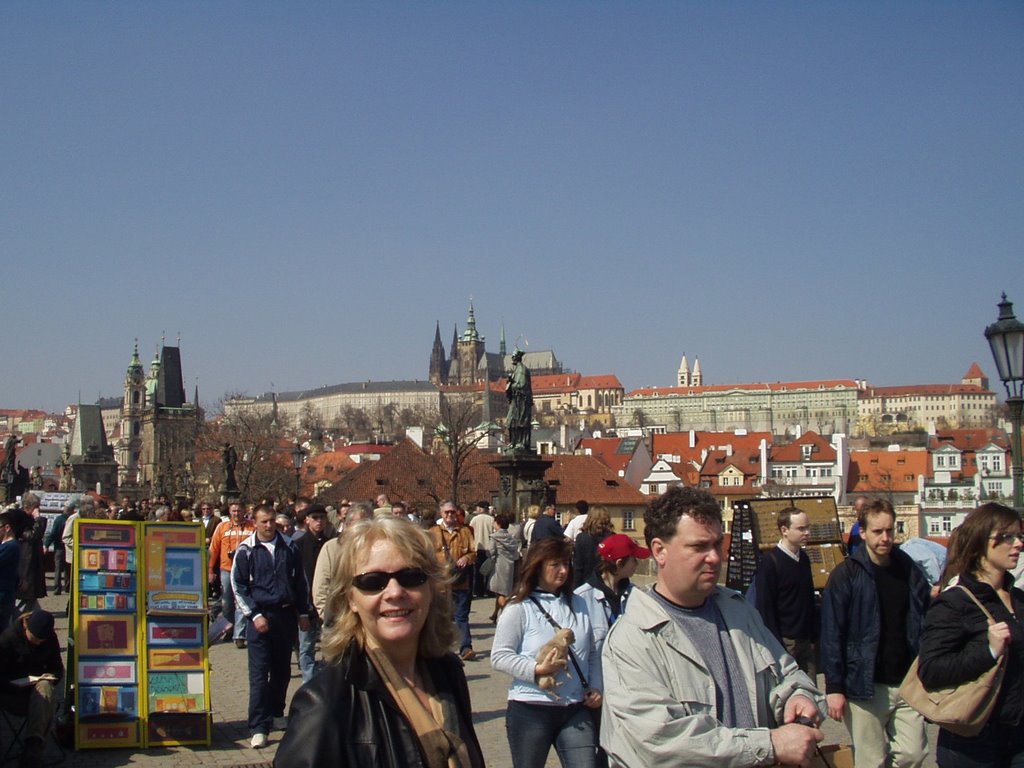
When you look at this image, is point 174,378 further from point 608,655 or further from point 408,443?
point 608,655

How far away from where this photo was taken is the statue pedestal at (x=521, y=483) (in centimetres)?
2011

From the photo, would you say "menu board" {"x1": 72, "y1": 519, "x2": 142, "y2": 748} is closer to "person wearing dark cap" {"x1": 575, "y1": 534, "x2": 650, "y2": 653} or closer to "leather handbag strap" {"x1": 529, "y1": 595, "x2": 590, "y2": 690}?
"person wearing dark cap" {"x1": 575, "y1": 534, "x2": 650, "y2": 653}

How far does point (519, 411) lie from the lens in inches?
813

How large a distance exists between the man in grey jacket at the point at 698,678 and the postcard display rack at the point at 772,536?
233 inches

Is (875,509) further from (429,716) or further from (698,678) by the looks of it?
(429,716)

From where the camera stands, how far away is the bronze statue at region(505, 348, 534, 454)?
67.4 ft

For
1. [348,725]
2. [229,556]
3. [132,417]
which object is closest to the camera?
[348,725]

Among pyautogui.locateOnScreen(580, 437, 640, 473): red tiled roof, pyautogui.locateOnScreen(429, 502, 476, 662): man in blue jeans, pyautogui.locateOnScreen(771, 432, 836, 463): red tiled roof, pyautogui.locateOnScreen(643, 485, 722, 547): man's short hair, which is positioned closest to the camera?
pyautogui.locateOnScreen(643, 485, 722, 547): man's short hair

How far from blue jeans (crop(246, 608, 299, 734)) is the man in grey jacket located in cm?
478

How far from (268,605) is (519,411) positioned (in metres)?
12.7

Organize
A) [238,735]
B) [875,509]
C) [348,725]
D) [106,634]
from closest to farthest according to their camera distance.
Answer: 1. [348,725]
2. [875,509]
3. [106,634]
4. [238,735]

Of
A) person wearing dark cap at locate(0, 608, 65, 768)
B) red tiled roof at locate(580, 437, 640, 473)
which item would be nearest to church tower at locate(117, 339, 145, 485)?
red tiled roof at locate(580, 437, 640, 473)

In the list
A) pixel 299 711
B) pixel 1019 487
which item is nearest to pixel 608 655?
pixel 299 711

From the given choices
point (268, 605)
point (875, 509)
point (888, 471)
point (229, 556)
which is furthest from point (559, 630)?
point (888, 471)
